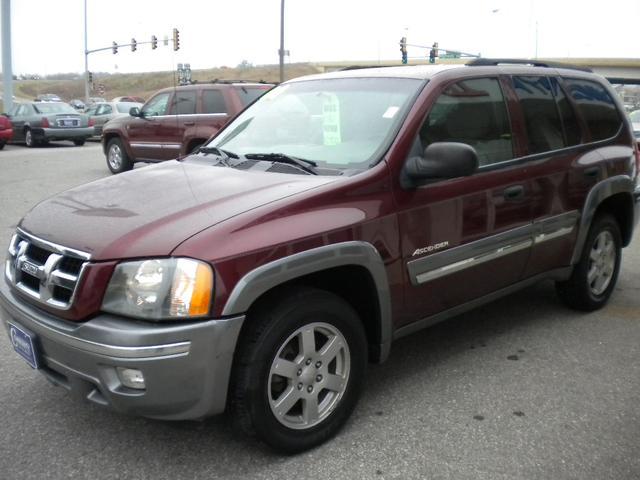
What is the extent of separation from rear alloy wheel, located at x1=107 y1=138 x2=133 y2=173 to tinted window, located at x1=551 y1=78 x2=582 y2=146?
1084cm

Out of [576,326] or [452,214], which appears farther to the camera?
[576,326]

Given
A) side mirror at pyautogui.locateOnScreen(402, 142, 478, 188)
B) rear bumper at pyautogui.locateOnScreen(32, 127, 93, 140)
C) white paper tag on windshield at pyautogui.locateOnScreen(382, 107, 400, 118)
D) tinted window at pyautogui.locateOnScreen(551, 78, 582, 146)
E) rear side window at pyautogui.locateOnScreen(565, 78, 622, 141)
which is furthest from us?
rear bumper at pyautogui.locateOnScreen(32, 127, 93, 140)

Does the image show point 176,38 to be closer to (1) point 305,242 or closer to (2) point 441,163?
(2) point 441,163

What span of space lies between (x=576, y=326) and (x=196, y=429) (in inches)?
111

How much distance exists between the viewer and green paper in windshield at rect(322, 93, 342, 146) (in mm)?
3586

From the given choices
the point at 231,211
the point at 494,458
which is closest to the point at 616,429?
the point at 494,458

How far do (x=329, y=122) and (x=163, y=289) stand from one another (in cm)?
159

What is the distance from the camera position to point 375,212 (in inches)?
123

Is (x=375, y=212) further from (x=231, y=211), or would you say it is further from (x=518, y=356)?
(x=518, y=356)

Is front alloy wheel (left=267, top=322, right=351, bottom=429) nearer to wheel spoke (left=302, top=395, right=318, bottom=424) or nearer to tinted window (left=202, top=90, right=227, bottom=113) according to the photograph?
wheel spoke (left=302, top=395, right=318, bottom=424)

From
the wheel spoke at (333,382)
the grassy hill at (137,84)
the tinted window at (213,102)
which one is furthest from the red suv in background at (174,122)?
the grassy hill at (137,84)

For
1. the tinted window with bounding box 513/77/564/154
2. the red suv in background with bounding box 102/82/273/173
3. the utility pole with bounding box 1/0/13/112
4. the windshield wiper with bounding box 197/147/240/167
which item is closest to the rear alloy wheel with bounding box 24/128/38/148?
the utility pole with bounding box 1/0/13/112

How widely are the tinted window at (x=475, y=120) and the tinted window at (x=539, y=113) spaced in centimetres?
23

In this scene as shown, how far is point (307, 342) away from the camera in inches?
114
